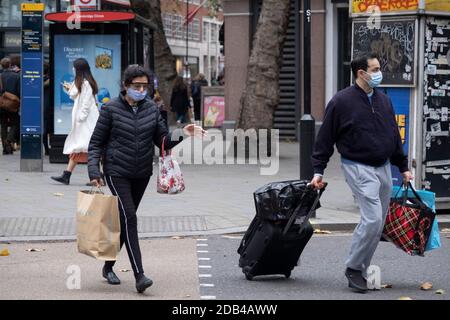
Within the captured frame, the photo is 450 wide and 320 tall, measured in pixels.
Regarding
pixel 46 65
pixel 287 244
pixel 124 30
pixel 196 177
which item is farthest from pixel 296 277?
pixel 46 65

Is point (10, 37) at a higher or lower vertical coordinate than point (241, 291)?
higher

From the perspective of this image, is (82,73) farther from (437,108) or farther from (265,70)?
(265,70)

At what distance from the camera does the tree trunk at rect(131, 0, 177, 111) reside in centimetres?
3124

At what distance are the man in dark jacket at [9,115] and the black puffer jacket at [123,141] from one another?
12460 millimetres

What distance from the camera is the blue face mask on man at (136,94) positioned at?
826cm

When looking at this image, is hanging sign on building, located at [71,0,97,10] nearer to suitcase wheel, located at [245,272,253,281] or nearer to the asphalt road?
the asphalt road

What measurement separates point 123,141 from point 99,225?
2.17 ft

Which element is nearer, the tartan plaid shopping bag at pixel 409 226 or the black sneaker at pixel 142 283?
the black sneaker at pixel 142 283

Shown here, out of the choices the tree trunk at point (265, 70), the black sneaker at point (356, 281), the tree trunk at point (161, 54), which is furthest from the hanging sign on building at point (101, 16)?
the tree trunk at point (161, 54)

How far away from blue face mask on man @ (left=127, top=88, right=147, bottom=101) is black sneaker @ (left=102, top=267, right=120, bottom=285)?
4.73ft

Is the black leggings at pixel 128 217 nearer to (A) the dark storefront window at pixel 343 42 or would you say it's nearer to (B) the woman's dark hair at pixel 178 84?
(A) the dark storefront window at pixel 343 42
